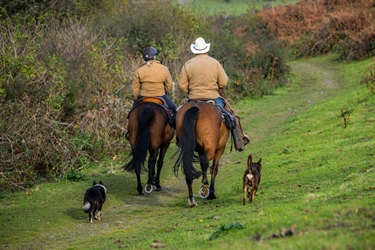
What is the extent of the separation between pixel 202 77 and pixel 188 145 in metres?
1.60

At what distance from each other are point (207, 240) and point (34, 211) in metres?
5.02

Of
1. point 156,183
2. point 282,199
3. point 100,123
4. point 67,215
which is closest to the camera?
point 282,199

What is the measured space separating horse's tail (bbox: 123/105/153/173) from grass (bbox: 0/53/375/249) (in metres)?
0.73

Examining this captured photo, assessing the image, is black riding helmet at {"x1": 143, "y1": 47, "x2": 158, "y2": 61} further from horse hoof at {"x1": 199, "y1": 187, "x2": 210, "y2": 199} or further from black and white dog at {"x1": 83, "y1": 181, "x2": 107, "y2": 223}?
black and white dog at {"x1": 83, "y1": 181, "x2": 107, "y2": 223}

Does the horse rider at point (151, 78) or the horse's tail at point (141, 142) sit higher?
the horse rider at point (151, 78)

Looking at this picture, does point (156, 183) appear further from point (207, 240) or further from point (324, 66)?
point (324, 66)

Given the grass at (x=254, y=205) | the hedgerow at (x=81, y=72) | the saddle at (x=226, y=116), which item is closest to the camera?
the grass at (x=254, y=205)

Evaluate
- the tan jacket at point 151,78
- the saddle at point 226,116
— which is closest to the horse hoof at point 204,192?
the saddle at point 226,116

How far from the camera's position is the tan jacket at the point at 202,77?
11.9 m

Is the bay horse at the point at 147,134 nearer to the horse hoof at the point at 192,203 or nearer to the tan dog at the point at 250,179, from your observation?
the horse hoof at the point at 192,203

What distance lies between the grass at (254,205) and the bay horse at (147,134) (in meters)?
0.63

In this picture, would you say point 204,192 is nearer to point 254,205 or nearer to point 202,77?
point 254,205

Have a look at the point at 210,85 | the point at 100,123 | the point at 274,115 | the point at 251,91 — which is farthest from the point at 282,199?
the point at 251,91

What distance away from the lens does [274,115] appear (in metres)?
22.2
